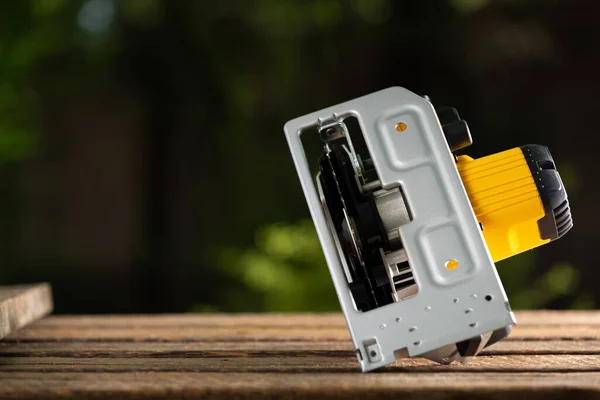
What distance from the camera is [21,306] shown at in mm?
1870

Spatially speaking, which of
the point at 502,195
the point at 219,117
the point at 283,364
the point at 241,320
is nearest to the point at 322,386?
the point at 283,364

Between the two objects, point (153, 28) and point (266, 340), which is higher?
point (153, 28)

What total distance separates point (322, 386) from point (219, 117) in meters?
3.44

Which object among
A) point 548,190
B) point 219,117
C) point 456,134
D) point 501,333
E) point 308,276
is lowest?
point 308,276

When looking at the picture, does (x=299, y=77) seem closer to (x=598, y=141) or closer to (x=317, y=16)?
(x=317, y=16)

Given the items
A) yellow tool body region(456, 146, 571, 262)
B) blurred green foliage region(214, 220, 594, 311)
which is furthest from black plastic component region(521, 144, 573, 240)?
blurred green foliage region(214, 220, 594, 311)

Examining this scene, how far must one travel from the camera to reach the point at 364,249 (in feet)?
4.24

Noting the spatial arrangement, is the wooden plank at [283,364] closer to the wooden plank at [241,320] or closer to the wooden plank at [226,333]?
the wooden plank at [226,333]

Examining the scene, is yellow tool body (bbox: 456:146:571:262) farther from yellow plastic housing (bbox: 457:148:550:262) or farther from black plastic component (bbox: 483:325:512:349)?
black plastic component (bbox: 483:325:512:349)

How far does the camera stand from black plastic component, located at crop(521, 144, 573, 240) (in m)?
1.30

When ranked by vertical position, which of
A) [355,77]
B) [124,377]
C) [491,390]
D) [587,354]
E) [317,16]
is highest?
[317,16]

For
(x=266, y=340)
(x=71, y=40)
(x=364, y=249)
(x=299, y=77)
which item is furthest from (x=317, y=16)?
(x=364, y=249)

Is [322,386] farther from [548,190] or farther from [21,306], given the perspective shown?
[21,306]

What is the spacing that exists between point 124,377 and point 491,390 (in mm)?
563
